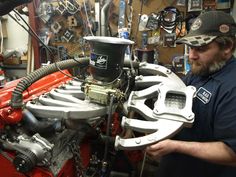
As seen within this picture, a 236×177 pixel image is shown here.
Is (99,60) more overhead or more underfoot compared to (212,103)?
more overhead

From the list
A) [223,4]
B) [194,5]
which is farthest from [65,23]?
[223,4]

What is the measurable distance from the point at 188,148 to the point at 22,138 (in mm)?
700

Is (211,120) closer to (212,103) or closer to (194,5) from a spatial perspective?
(212,103)

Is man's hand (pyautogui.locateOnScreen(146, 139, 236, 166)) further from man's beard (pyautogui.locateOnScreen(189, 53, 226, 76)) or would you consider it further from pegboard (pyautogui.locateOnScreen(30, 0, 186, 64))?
pegboard (pyautogui.locateOnScreen(30, 0, 186, 64))

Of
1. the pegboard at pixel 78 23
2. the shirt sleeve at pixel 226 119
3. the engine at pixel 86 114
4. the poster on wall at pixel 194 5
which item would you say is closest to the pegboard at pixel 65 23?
the pegboard at pixel 78 23

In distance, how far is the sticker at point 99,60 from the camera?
42.2 inches

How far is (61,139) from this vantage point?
1.21 meters

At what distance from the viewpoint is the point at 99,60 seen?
1.08 metres

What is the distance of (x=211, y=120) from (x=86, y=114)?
0.57 meters

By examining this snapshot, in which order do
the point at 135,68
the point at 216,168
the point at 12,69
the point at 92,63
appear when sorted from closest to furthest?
the point at 92,63, the point at 216,168, the point at 135,68, the point at 12,69

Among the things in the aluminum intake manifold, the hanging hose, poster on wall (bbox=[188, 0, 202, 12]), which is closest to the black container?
the aluminum intake manifold

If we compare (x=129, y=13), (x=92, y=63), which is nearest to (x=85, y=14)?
(x=129, y=13)

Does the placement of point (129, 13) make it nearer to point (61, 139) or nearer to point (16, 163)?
point (61, 139)

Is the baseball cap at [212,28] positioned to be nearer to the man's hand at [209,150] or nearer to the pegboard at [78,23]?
the man's hand at [209,150]
